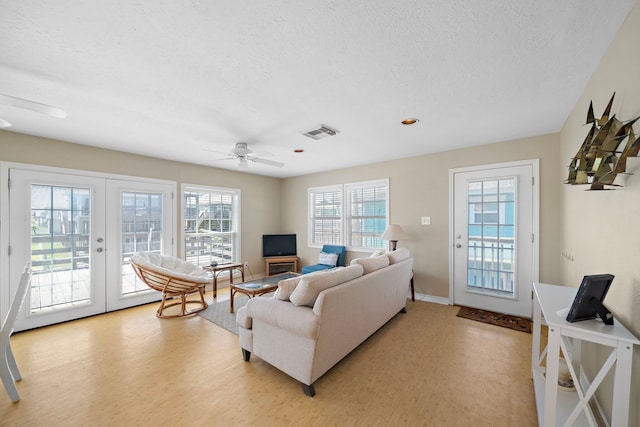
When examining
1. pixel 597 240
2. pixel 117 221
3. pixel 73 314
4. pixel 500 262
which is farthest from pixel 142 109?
pixel 500 262

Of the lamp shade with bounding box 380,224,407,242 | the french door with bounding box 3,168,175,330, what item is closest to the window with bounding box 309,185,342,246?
the lamp shade with bounding box 380,224,407,242

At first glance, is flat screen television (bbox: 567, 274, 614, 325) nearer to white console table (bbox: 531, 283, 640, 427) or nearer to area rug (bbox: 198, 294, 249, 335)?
white console table (bbox: 531, 283, 640, 427)

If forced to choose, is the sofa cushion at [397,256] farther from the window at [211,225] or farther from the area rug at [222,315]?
the window at [211,225]

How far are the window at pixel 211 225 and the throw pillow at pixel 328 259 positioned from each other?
1.83 m

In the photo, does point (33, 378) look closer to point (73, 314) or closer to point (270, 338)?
point (73, 314)

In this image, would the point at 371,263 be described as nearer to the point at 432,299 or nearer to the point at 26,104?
the point at 432,299

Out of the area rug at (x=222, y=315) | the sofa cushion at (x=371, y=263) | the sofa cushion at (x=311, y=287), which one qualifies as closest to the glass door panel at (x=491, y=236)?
the sofa cushion at (x=371, y=263)

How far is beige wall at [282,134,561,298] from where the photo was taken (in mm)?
3191

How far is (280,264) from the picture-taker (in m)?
5.84

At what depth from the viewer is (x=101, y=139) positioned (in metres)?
3.29

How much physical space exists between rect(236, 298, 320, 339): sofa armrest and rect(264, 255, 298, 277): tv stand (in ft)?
10.6

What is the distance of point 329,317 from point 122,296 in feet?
12.0

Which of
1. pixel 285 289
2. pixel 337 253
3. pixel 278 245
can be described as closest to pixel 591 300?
pixel 285 289

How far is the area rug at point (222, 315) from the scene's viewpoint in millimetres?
3246
